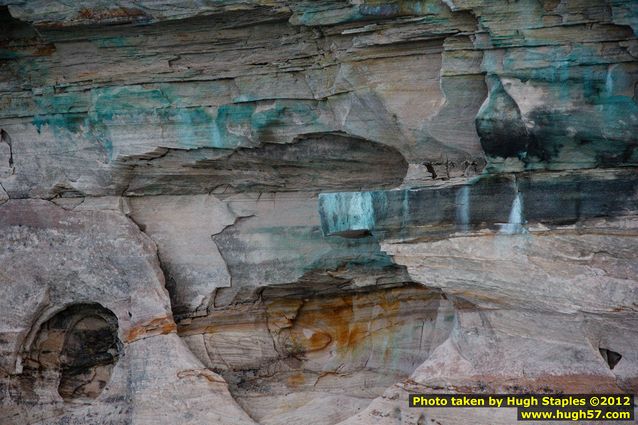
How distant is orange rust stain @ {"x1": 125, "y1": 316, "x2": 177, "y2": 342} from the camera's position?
6242 millimetres

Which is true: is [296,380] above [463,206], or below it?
below

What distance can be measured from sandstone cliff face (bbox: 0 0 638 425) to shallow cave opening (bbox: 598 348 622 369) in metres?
0.03

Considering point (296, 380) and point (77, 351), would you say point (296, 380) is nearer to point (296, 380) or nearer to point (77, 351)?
point (296, 380)

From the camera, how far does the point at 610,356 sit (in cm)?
508

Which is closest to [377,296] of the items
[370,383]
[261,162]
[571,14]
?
[370,383]

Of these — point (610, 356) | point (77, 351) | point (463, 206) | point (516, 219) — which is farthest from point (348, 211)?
point (77, 351)

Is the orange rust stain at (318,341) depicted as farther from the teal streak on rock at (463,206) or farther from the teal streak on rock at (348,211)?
the teal streak on rock at (463,206)

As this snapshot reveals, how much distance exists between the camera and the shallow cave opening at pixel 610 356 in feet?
16.6

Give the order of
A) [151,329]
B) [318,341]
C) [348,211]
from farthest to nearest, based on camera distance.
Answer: [318,341] < [151,329] < [348,211]

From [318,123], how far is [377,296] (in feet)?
5.25

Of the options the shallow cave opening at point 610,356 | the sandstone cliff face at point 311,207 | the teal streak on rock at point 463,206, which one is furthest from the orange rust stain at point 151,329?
the shallow cave opening at point 610,356

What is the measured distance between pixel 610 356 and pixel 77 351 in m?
3.99

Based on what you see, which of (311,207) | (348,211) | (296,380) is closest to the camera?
(348,211)

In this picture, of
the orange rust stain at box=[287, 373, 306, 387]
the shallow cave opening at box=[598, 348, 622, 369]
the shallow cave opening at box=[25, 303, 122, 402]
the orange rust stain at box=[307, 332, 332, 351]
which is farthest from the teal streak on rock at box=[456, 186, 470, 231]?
the shallow cave opening at box=[25, 303, 122, 402]
